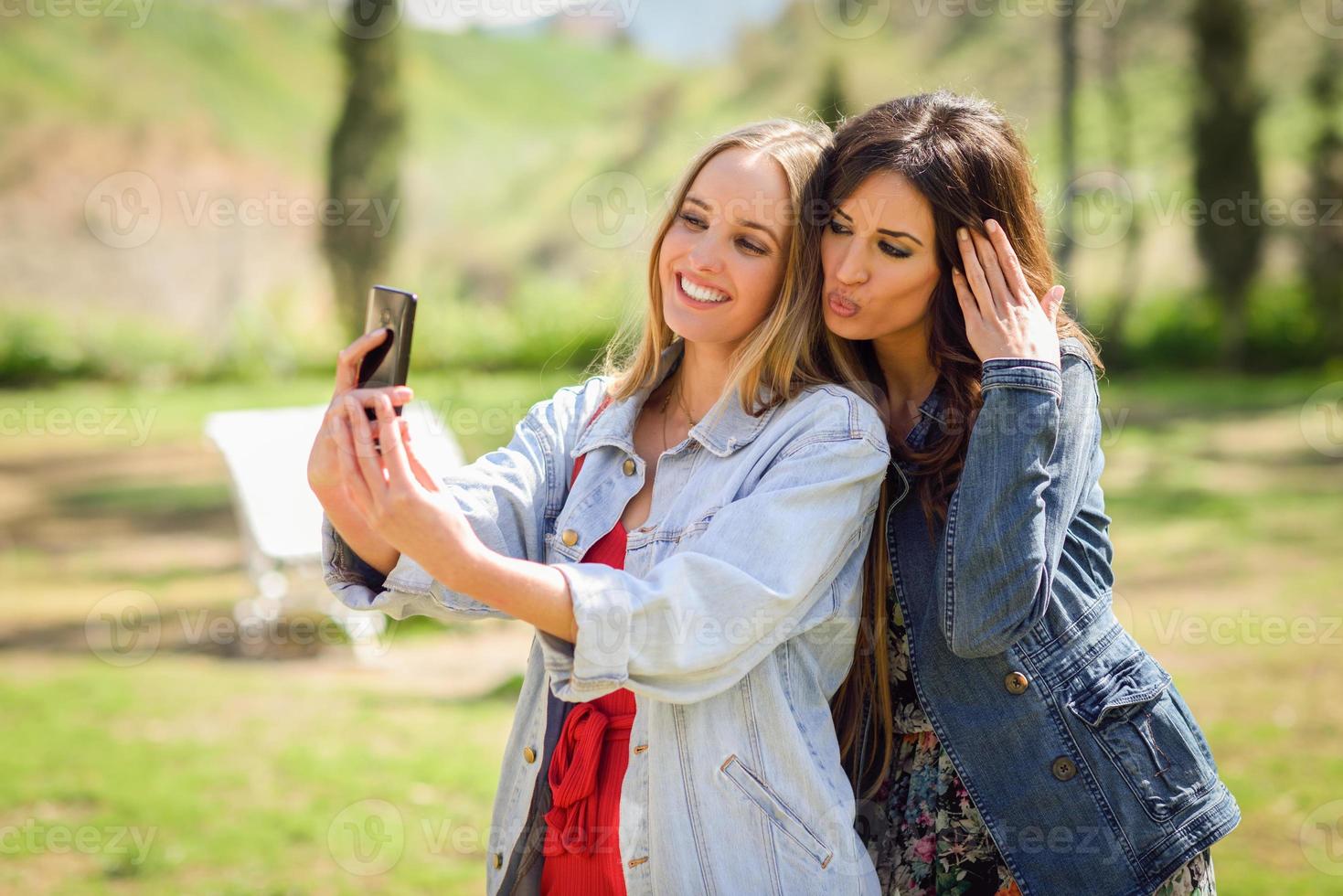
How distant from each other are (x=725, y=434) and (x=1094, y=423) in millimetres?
620

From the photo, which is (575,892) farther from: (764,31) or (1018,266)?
(764,31)

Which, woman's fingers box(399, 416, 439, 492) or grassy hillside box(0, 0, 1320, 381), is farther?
grassy hillside box(0, 0, 1320, 381)

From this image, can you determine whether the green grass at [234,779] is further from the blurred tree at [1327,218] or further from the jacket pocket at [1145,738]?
the blurred tree at [1327,218]

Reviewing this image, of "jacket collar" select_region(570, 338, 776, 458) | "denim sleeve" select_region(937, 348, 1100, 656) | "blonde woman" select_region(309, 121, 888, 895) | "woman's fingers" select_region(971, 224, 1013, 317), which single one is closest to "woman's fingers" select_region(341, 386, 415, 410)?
"blonde woman" select_region(309, 121, 888, 895)

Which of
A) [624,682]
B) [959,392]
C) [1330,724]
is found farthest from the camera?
[1330,724]

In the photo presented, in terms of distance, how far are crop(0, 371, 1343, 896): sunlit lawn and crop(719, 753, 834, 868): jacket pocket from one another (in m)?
2.25

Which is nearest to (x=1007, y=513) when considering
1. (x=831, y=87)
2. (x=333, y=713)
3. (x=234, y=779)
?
(x=234, y=779)

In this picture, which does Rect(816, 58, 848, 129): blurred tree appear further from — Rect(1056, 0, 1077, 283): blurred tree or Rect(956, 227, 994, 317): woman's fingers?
Rect(956, 227, 994, 317): woman's fingers

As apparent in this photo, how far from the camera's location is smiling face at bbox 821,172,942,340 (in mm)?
2029

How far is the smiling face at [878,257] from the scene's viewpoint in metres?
2.03

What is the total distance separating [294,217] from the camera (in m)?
16.8

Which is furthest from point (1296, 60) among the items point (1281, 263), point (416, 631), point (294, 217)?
point (416, 631)

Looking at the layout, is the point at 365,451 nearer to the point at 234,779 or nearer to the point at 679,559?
the point at 679,559

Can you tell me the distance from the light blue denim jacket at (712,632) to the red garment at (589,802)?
34mm
